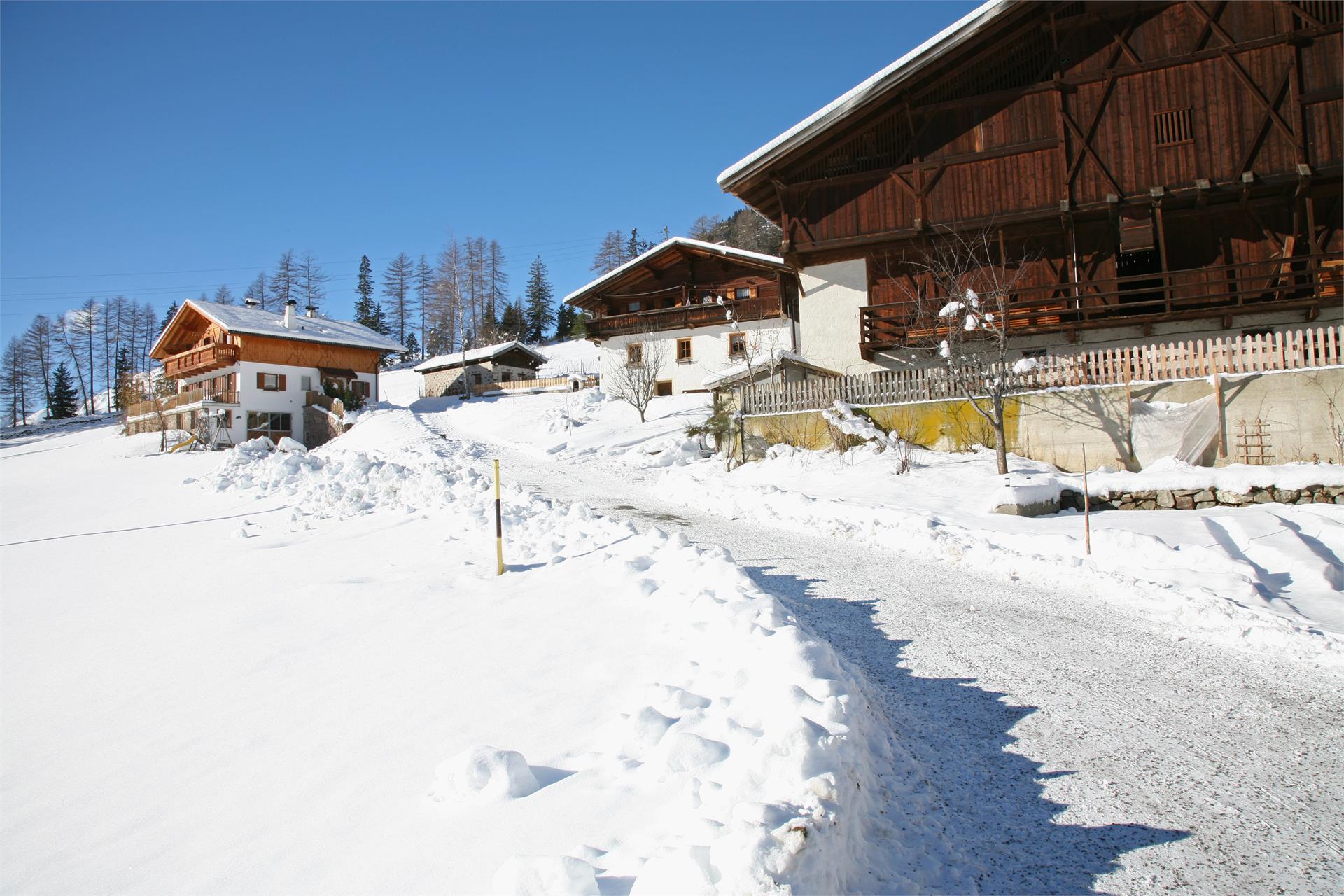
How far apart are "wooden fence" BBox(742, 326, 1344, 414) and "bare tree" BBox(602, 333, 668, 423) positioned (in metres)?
15.3

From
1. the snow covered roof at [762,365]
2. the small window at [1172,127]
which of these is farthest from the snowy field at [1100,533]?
the small window at [1172,127]

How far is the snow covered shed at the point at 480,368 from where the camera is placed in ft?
182

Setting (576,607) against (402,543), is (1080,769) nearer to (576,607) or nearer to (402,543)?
(576,607)

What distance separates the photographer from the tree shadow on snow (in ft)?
11.2

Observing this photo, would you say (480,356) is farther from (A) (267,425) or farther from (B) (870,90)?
(B) (870,90)

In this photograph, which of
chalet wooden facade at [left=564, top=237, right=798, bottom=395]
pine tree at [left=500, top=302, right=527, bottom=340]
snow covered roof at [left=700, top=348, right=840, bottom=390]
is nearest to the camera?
snow covered roof at [left=700, top=348, right=840, bottom=390]

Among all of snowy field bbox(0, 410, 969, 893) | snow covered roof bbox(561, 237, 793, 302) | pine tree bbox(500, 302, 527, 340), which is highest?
pine tree bbox(500, 302, 527, 340)

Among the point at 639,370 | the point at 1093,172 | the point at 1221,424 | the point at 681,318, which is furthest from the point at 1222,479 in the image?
the point at 681,318

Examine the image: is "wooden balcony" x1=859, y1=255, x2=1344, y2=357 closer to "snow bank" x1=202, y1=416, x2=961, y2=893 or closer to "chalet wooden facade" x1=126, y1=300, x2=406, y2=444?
"snow bank" x1=202, y1=416, x2=961, y2=893

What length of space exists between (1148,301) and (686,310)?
74.2ft

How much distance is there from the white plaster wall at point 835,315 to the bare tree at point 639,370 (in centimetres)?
1103

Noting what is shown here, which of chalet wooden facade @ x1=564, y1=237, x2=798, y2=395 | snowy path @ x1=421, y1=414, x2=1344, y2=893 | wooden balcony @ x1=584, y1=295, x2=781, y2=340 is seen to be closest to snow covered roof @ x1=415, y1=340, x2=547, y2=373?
chalet wooden facade @ x1=564, y1=237, x2=798, y2=395

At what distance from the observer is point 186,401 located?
4172 cm

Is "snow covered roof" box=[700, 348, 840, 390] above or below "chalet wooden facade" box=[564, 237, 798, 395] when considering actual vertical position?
below
